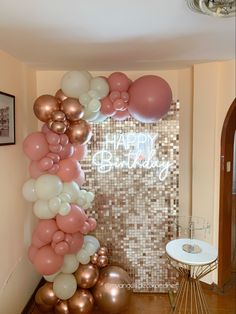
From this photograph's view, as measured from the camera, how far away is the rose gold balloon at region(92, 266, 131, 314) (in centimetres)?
177

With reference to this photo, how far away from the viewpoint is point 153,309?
6.17 ft

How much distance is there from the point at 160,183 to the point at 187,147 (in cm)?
43

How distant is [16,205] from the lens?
5.75ft

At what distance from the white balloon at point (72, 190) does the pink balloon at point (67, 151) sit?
0.18 meters

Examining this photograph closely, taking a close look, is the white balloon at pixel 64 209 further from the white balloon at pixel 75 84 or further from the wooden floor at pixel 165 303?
the wooden floor at pixel 165 303

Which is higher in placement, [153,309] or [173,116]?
[173,116]

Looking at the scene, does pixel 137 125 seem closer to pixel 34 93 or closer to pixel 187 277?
pixel 34 93

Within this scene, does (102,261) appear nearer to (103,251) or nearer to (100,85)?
(103,251)

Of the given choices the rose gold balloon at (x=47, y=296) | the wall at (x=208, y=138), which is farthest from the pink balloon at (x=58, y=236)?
the wall at (x=208, y=138)

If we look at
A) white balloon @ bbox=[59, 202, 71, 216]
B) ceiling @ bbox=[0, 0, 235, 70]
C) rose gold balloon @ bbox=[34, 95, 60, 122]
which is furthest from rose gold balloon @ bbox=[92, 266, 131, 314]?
ceiling @ bbox=[0, 0, 235, 70]

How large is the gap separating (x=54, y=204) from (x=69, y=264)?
0.44m

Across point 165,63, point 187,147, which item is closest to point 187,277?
point 187,147

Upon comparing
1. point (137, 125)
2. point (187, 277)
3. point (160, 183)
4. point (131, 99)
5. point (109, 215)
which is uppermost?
point (131, 99)

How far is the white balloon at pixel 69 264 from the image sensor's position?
5.63ft
